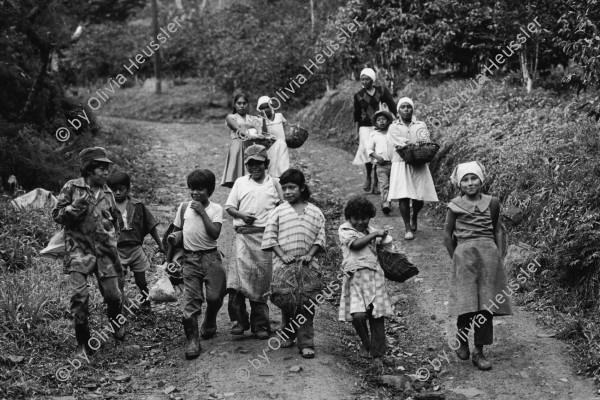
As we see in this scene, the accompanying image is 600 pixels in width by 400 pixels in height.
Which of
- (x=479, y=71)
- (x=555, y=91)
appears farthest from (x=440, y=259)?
(x=479, y=71)

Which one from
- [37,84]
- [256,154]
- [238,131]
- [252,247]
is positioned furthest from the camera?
[37,84]

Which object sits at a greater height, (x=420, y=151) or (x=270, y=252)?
(x=420, y=151)

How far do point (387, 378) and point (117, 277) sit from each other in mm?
2665

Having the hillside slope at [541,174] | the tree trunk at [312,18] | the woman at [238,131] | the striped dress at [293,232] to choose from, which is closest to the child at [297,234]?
the striped dress at [293,232]

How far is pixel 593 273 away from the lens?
755 cm

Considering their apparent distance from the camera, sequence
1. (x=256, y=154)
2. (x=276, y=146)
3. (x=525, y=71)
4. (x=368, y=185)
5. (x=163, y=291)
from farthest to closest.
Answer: (x=525, y=71) < (x=368, y=185) < (x=276, y=146) < (x=163, y=291) < (x=256, y=154)

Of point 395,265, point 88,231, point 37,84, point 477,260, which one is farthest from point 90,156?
point 37,84

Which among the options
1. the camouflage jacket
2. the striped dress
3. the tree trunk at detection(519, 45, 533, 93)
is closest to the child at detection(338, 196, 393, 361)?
the striped dress

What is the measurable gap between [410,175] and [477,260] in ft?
11.2

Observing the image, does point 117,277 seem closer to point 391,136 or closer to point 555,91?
point 391,136

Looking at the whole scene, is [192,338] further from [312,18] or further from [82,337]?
[312,18]

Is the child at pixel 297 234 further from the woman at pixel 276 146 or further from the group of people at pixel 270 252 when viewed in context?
the woman at pixel 276 146

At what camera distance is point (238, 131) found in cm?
1030

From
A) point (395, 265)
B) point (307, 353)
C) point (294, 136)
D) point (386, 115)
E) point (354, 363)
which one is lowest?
point (354, 363)
